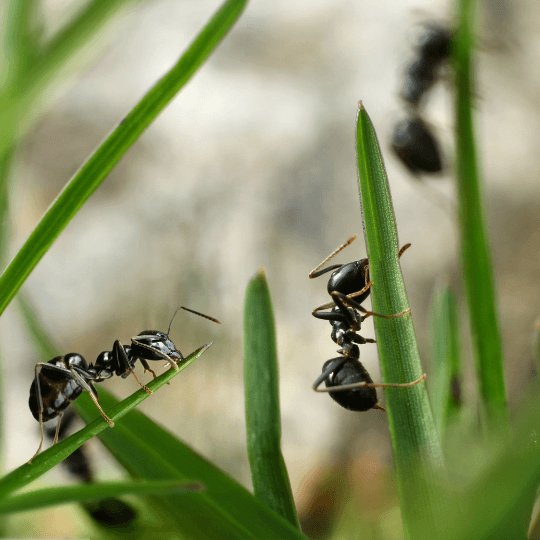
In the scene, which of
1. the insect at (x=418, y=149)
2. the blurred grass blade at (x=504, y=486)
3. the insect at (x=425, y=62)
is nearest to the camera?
the blurred grass blade at (x=504, y=486)

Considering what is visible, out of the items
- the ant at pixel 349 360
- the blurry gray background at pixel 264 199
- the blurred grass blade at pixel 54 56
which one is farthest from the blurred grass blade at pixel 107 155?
the blurry gray background at pixel 264 199

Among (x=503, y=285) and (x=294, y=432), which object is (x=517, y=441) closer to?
(x=294, y=432)

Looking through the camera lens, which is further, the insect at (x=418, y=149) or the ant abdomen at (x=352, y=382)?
the insect at (x=418, y=149)

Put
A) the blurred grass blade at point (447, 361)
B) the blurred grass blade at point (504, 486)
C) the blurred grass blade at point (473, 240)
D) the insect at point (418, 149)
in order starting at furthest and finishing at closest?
the insect at point (418, 149)
the blurred grass blade at point (447, 361)
the blurred grass blade at point (473, 240)
the blurred grass blade at point (504, 486)

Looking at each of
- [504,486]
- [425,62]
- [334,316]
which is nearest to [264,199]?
[425,62]

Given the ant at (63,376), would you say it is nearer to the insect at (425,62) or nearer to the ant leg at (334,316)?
the ant leg at (334,316)

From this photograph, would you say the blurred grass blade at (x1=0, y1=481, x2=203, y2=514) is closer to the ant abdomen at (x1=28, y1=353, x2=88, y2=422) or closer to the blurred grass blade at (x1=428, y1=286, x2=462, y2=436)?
the ant abdomen at (x1=28, y1=353, x2=88, y2=422)
